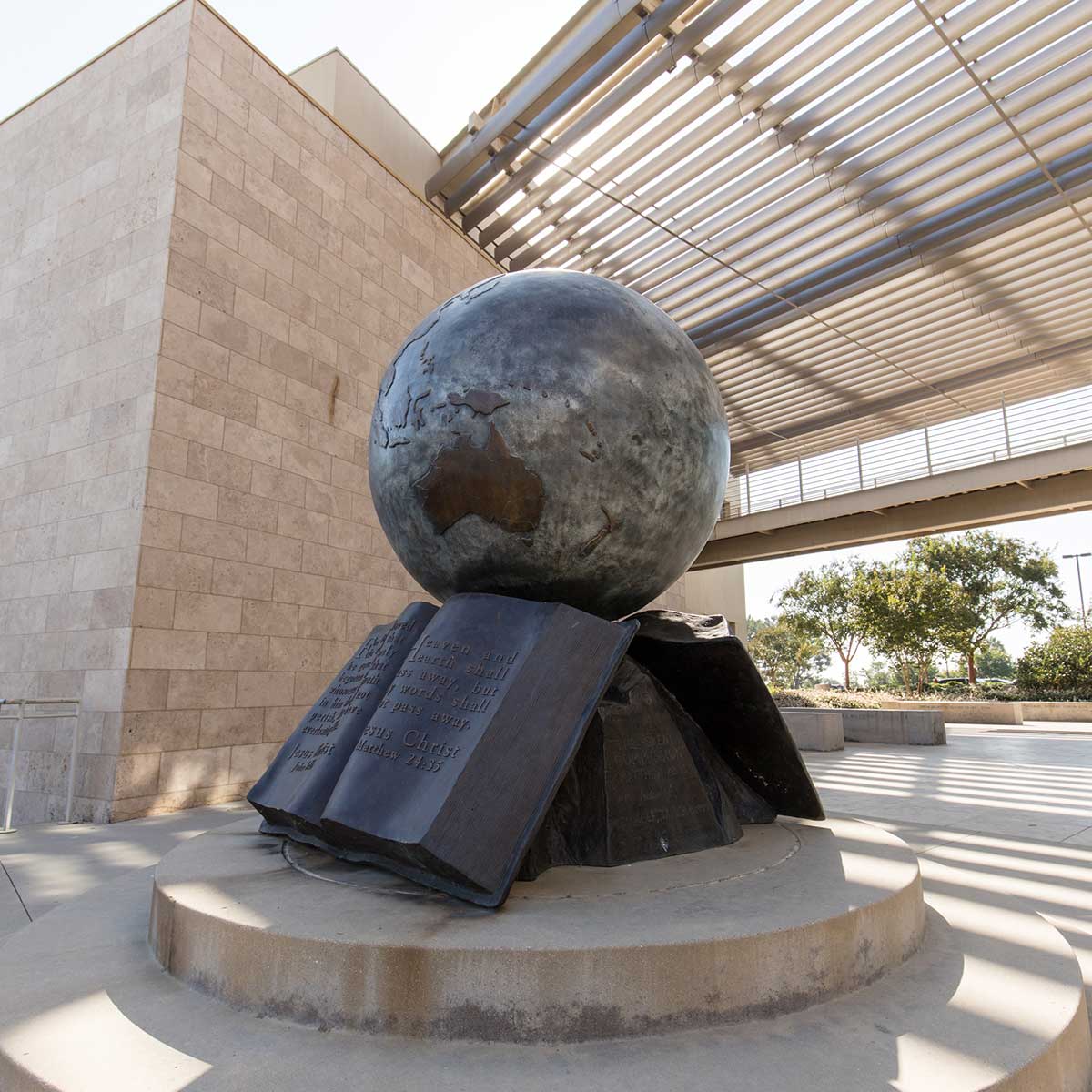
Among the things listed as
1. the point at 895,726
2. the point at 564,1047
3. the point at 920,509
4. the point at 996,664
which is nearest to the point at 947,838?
the point at 564,1047

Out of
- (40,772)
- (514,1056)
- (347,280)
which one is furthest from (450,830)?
(347,280)

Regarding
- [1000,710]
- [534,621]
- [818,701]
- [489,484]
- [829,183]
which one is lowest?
[1000,710]

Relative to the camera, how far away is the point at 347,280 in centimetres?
1048

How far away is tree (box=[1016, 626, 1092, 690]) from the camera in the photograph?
2955cm

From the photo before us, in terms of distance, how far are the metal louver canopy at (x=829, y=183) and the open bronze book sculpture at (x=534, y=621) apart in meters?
9.20

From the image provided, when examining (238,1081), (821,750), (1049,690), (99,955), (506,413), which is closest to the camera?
(238,1081)

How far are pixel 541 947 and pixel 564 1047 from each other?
29 cm

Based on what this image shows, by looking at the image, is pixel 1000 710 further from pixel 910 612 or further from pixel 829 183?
pixel 829 183

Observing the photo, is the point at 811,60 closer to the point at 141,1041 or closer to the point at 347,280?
the point at 347,280

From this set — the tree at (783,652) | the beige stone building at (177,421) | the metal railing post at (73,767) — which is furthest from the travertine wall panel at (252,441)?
the tree at (783,652)

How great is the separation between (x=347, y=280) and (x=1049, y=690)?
105 ft

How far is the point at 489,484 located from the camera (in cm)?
348

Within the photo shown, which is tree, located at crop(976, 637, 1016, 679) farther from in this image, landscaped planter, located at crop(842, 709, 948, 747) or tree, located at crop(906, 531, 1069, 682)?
landscaped planter, located at crop(842, 709, 948, 747)

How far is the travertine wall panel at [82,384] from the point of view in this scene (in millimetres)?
7582
